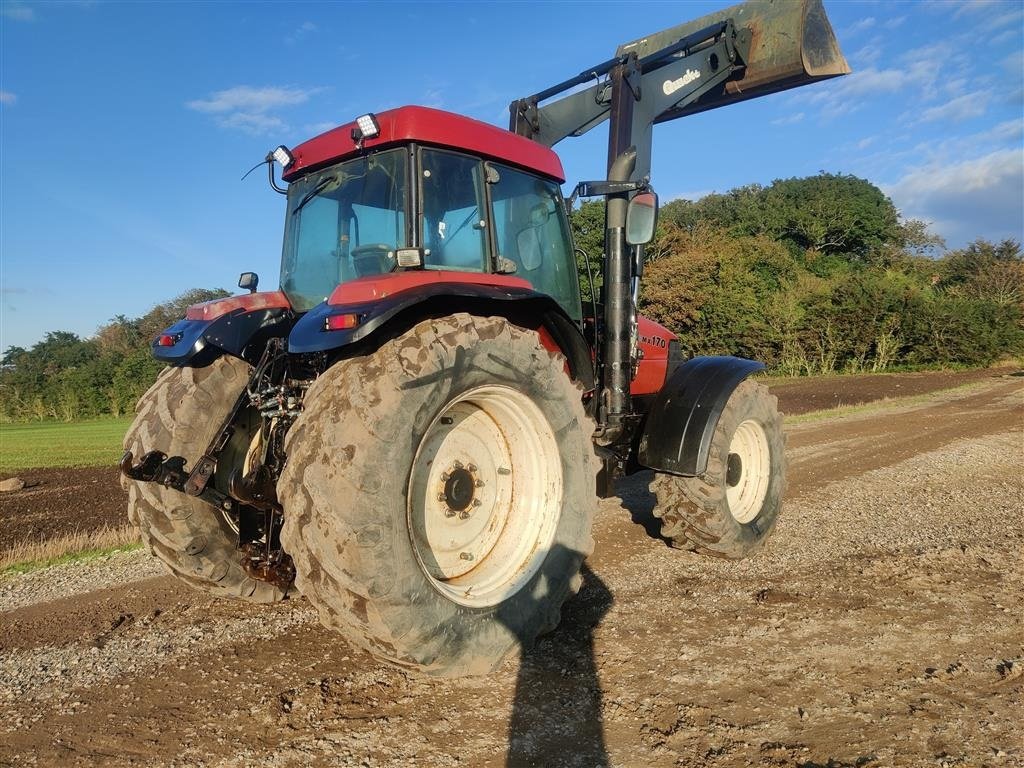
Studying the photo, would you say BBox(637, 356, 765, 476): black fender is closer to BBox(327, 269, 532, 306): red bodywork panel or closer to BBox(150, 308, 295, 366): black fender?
BBox(327, 269, 532, 306): red bodywork panel

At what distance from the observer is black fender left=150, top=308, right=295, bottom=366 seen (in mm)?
3762

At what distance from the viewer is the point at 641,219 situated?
4422mm

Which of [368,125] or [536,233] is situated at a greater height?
[368,125]

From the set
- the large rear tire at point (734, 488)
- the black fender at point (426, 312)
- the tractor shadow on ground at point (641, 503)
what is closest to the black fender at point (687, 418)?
the large rear tire at point (734, 488)

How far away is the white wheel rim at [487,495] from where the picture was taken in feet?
11.6

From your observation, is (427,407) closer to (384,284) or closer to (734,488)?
(384,284)

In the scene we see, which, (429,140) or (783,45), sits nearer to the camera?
(429,140)

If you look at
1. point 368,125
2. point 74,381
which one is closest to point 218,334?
point 368,125

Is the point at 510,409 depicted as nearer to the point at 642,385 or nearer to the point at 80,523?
the point at 642,385

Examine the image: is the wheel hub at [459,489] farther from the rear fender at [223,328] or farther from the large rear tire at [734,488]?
the large rear tire at [734,488]

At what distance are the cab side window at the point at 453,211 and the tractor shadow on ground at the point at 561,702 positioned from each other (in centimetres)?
198

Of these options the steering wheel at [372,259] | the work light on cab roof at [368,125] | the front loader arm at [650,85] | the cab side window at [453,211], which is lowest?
the steering wheel at [372,259]

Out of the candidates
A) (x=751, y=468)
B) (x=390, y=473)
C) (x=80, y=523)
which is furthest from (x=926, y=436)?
(x=80, y=523)

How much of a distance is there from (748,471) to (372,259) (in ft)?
11.3
